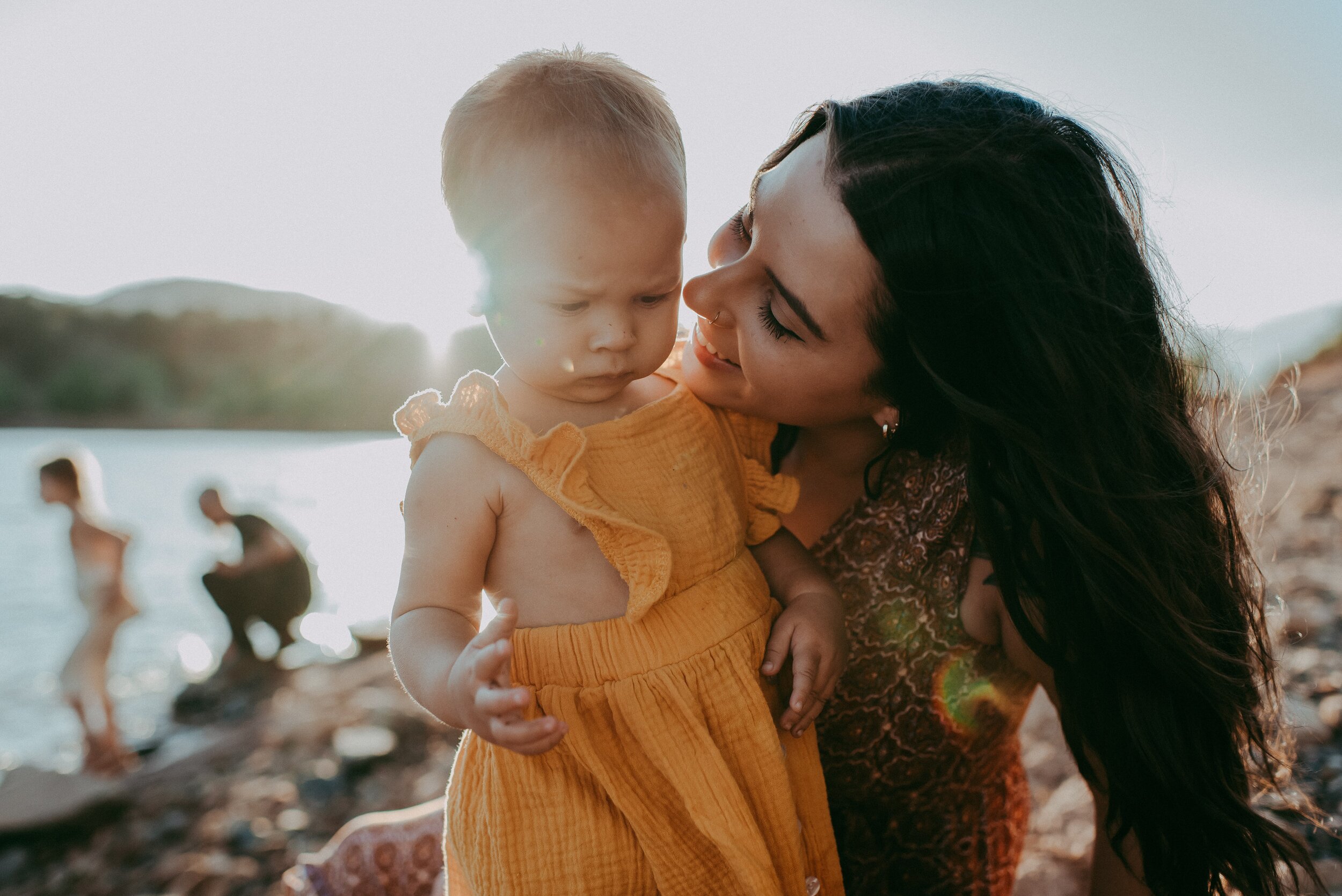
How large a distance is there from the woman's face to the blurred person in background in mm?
7203

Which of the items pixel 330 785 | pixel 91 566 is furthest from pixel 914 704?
pixel 91 566

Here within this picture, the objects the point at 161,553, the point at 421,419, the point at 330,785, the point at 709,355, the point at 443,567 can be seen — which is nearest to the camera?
the point at 443,567

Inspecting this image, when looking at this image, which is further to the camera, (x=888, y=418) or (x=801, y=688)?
(x=888, y=418)

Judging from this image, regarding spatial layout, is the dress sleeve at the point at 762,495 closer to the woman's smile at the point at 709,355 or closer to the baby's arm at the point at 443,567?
the woman's smile at the point at 709,355

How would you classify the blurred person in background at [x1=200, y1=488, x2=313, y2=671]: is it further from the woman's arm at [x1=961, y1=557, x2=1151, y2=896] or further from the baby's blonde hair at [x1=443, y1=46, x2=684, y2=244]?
the woman's arm at [x1=961, y1=557, x2=1151, y2=896]

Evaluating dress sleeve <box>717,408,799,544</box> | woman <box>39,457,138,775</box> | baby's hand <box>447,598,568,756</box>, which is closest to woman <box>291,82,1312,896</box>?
dress sleeve <box>717,408,799,544</box>

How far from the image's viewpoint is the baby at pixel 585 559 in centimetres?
125

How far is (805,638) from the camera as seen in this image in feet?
4.57

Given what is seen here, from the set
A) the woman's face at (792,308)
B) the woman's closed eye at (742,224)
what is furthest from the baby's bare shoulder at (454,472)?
the woman's closed eye at (742,224)

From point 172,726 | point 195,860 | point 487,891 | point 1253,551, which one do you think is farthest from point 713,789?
point 172,726

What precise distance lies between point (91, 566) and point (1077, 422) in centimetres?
734

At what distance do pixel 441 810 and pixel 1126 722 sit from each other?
162 cm

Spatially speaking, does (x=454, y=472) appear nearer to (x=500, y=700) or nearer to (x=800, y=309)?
(x=500, y=700)

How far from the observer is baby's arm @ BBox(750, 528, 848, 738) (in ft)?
4.50
